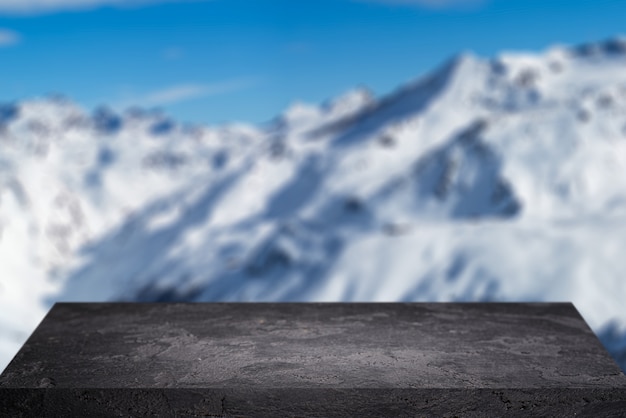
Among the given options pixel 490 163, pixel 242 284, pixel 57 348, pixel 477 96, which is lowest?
pixel 57 348

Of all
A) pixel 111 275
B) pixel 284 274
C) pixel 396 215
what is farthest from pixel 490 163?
pixel 111 275

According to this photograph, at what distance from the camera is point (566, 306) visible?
3664 mm

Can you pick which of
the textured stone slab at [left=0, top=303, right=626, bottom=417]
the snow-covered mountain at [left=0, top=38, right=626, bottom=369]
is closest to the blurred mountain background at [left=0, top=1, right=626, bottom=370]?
the snow-covered mountain at [left=0, top=38, right=626, bottom=369]

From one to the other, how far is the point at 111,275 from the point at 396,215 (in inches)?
2869

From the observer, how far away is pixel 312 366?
8.87 ft

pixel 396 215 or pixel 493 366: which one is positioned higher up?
pixel 396 215

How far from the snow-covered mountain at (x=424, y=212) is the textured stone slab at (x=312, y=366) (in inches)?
2397

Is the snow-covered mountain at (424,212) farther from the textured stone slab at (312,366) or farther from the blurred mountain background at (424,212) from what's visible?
the textured stone slab at (312,366)

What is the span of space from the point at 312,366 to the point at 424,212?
114971 millimetres

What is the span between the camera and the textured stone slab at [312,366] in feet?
8.26

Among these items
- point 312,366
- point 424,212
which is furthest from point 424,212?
point 312,366

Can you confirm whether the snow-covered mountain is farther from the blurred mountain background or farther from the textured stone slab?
the textured stone slab

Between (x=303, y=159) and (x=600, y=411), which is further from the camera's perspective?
(x=303, y=159)

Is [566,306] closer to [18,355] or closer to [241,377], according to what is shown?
[241,377]
